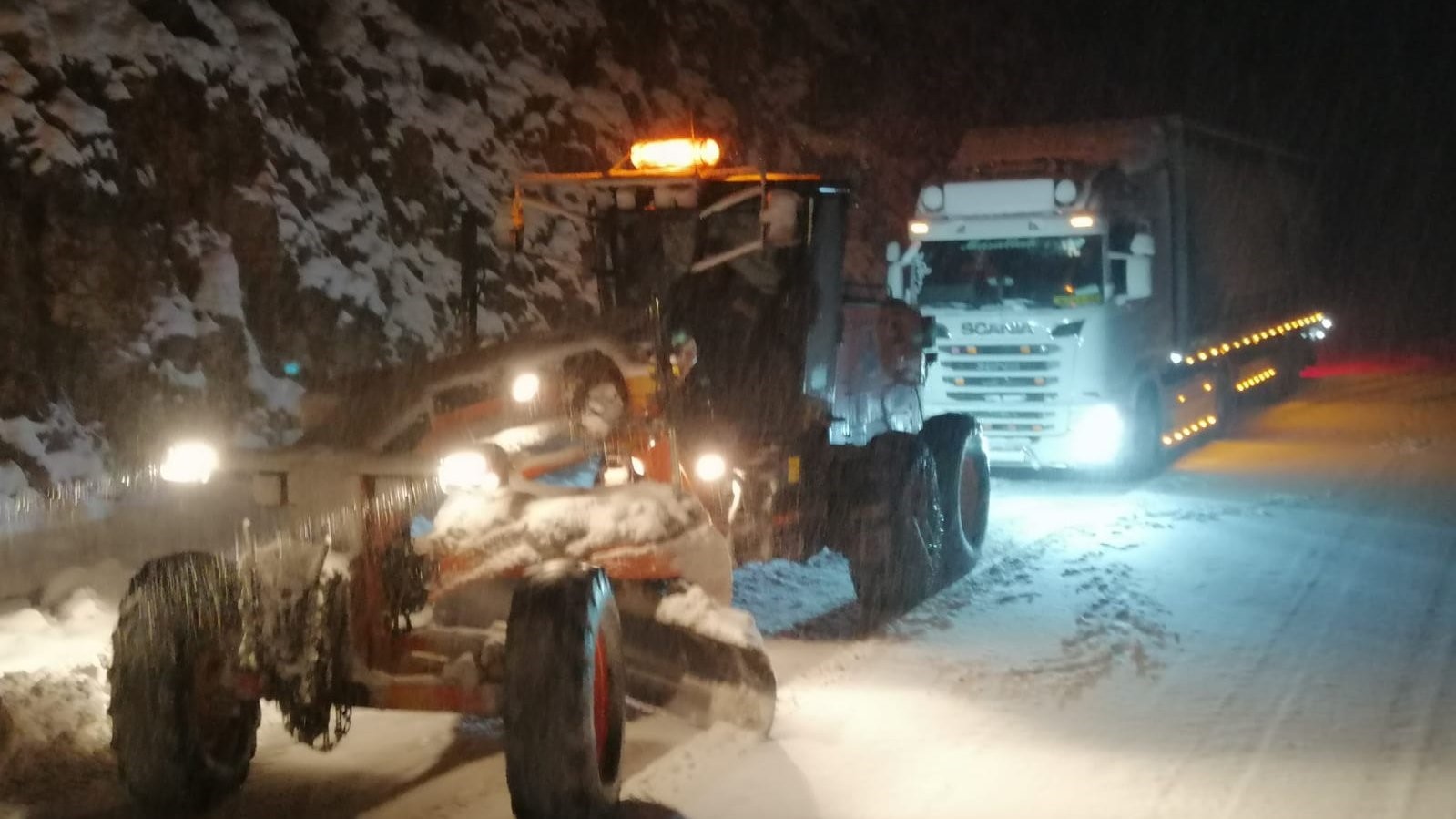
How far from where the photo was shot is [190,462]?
18.4ft

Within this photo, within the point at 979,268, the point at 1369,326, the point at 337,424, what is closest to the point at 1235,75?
the point at 1369,326

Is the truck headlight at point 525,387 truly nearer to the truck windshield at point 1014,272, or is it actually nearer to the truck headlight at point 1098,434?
the truck windshield at point 1014,272

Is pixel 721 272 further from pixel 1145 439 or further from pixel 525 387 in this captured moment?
pixel 1145 439

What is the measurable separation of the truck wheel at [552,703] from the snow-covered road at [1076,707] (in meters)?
0.82

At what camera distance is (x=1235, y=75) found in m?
43.6

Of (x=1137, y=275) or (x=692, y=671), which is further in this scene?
(x=1137, y=275)

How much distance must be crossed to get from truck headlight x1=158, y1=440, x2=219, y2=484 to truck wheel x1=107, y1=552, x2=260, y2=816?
33cm

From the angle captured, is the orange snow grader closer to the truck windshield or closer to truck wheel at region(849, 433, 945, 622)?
truck wheel at region(849, 433, 945, 622)

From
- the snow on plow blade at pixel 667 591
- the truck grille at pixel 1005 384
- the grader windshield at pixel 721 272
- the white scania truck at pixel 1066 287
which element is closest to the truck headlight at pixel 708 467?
the grader windshield at pixel 721 272

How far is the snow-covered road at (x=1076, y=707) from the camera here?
6.04 m

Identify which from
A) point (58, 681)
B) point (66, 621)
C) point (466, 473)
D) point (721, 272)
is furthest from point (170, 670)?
point (721, 272)

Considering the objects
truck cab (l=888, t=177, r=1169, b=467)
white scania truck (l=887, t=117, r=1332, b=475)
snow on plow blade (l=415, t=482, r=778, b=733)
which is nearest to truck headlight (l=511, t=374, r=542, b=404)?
snow on plow blade (l=415, t=482, r=778, b=733)

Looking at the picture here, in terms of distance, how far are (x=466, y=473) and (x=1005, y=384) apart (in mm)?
10206

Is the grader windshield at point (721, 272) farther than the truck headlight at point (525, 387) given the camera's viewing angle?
Yes
